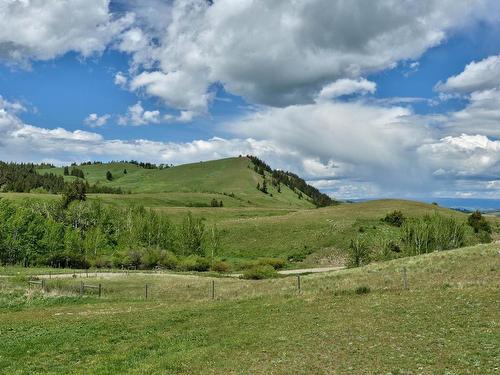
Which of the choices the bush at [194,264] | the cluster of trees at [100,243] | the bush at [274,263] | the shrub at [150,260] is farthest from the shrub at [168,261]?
the bush at [274,263]

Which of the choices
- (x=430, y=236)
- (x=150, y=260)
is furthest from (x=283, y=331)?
(x=430, y=236)

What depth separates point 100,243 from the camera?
11700cm

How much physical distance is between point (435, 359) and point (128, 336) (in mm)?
17266

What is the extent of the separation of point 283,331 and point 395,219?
112813 mm

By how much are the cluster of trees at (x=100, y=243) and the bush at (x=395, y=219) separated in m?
52.3

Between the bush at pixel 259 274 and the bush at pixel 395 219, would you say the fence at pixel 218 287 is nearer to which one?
the bush at pixel 259 274

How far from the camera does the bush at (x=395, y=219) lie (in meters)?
130

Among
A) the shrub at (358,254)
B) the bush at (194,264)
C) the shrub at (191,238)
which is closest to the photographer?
the shrub at (358,254)

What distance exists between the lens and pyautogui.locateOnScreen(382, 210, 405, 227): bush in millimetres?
129500

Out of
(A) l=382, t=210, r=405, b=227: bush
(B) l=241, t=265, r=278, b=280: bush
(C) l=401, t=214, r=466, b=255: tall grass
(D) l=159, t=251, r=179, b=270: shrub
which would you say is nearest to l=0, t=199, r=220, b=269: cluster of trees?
(D) l=159, t=251, r=179, b=270: shrub

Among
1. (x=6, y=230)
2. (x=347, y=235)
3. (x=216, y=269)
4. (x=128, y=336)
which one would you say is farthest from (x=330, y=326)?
(x=6, y=230)

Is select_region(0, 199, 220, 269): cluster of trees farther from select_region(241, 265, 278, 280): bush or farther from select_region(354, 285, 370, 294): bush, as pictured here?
select_region(354, 285, 370, 294): bush

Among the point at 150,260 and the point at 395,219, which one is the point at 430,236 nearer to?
the point at 395,219

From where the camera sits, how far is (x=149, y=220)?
12138 centimetres
